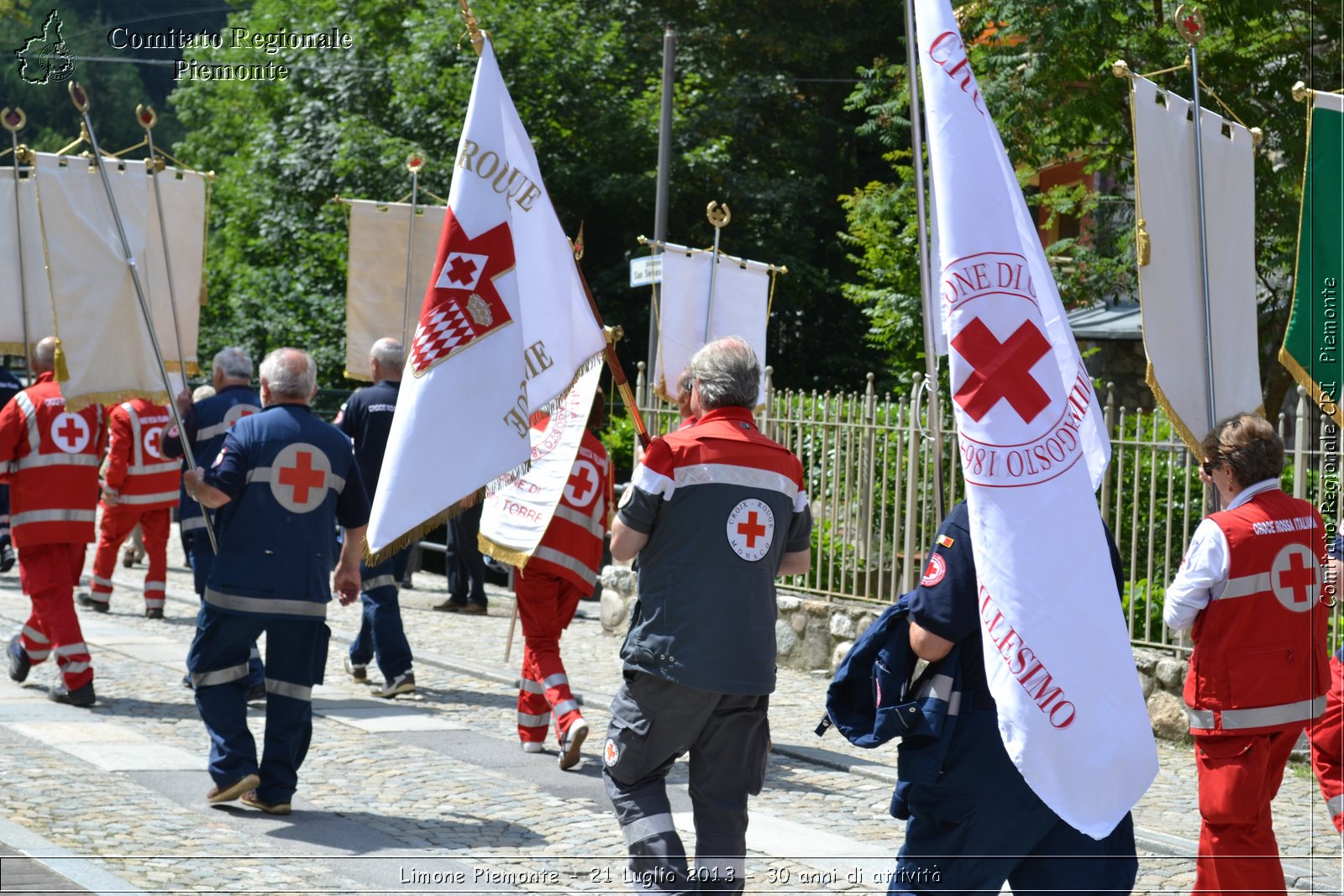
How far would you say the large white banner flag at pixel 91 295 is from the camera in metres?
7.89

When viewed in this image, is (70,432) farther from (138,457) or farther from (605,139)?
(605,139)

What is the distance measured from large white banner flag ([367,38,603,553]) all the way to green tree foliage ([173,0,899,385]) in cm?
1517

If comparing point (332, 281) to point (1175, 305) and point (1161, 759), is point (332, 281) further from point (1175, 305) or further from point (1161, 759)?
point (1175, 305)

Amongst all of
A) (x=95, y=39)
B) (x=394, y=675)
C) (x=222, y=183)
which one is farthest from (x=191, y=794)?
(x=95, y=39)

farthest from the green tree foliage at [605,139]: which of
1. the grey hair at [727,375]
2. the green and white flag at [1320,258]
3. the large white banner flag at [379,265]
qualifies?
the grey hair at [727,375]

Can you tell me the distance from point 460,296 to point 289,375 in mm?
846

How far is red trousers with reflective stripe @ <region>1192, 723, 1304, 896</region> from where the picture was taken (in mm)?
5047

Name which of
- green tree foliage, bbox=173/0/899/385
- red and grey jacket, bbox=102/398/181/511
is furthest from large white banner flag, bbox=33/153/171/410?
green tree foliage, bbox=173/0/899/385

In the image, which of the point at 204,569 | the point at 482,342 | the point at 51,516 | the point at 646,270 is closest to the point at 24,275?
the point at 204,569

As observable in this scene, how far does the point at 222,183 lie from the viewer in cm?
2897

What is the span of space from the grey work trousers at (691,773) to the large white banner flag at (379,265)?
28.0 feet

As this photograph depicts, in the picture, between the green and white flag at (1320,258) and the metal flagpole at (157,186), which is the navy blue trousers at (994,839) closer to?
the green and white flag at (1320,258)

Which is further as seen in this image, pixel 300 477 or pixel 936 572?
pixel 300 477

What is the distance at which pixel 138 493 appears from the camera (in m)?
12.1
